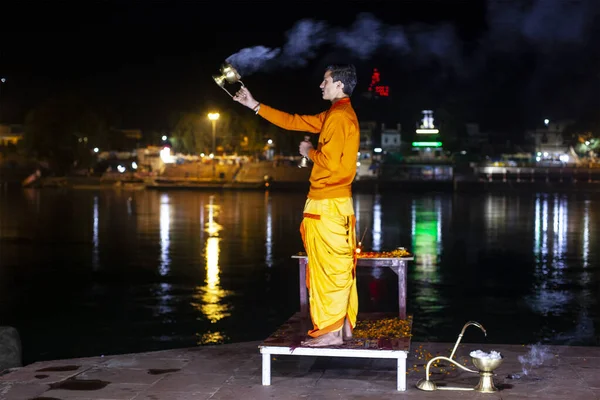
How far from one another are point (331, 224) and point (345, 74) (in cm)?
136

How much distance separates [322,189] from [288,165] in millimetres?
80901

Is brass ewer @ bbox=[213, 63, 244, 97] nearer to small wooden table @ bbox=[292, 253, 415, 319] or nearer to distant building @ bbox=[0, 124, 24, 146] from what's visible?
small wooden table @ bbox=[292, 253, 415, 319]

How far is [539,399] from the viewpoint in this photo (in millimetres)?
6781

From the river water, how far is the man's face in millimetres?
5142

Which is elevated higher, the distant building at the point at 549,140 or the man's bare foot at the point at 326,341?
the distant building at the point at 549,140

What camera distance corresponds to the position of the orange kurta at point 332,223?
744cm

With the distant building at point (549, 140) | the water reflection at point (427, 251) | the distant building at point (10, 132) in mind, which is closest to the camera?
the water reflection at point (427, 251)

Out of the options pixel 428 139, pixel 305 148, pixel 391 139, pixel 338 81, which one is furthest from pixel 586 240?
pixel 391 139

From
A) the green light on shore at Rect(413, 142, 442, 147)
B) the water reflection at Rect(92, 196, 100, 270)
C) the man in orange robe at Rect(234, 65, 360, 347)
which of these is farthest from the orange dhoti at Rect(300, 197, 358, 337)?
the green light on shore at Rect(413, 142, 442, 147)

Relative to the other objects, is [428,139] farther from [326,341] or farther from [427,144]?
[326,341]

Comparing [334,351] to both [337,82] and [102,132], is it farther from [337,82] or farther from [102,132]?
[102,132]

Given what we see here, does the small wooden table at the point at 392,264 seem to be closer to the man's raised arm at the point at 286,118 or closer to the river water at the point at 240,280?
the man's raised arm at the point at 286,118

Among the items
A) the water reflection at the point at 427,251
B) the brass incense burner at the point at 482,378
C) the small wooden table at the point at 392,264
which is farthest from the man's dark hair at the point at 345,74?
the water reflection at the point at 427,251

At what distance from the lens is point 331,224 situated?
7.46 meters
